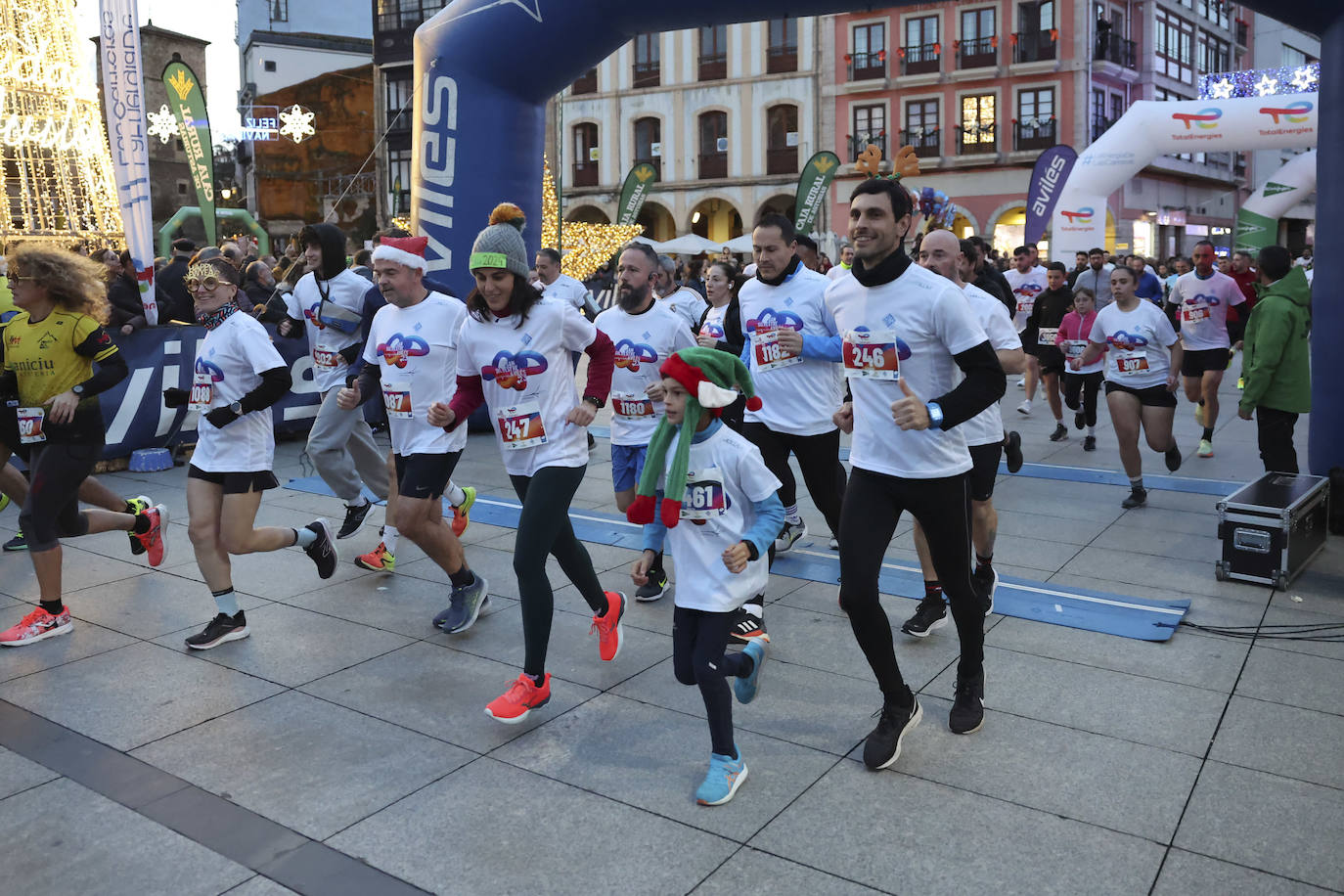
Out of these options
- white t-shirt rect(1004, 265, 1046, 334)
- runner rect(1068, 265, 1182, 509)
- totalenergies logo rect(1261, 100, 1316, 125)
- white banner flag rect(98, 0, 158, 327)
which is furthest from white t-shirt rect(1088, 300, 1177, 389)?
totalenergies logo rect(1261, 100, 1316, 125)

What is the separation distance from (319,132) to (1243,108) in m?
37.4

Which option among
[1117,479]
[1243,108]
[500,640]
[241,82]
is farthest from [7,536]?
[241,82]

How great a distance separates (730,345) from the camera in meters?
6.02

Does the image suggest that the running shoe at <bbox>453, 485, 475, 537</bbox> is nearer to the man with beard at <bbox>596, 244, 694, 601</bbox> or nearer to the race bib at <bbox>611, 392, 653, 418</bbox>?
the man with beard at <bbox>596, 244, 694, 601</bbox>

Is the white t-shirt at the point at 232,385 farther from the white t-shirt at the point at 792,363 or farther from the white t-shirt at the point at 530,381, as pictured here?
the white t-shirt at the point at 792,363

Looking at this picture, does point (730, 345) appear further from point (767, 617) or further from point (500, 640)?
point (500, 640)

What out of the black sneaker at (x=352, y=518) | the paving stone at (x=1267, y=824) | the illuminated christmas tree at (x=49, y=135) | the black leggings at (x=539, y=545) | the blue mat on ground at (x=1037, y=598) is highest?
the illuminated christmas tree at (x=49, y=135)

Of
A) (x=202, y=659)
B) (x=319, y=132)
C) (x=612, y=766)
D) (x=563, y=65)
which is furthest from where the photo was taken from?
(x=319, y=132)

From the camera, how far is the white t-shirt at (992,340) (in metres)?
5.23

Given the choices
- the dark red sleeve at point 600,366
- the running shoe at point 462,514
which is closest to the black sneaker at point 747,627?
the dark red sleeve at point 600,366

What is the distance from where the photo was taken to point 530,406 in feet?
14.7

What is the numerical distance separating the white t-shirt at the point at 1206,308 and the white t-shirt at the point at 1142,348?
8.74 feet

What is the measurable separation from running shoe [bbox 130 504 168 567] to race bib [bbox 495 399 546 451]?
289 cm

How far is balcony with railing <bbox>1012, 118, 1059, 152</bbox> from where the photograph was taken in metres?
36.2
